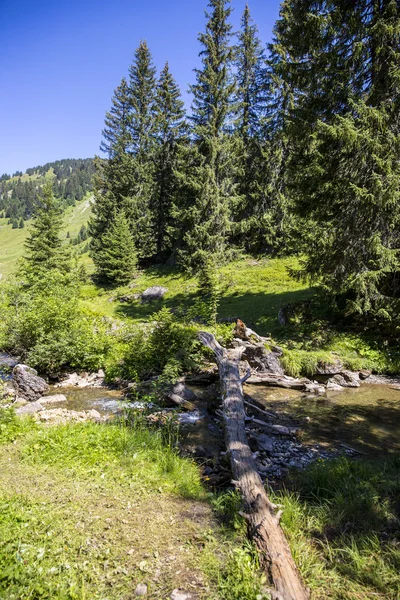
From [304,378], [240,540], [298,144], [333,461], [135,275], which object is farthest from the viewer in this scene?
[135,275]

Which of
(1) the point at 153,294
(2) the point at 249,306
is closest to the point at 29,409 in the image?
(2) the point at 249,306

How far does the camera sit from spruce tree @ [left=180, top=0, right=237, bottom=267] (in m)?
26.8

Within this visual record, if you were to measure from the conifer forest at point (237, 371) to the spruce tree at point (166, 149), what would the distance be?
5.51m

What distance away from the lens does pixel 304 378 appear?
37.9 feet

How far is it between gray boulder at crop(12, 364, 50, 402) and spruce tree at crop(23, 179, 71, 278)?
1687 centimetres

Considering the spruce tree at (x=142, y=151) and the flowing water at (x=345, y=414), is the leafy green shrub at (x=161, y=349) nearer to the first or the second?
the flowing water at (x=345, y=414)

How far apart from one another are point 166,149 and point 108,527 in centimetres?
3753

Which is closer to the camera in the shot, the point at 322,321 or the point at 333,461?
the point at 333,461

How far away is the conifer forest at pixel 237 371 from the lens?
3688mm

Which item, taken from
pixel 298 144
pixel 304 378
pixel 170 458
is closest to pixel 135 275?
pixel 298 144

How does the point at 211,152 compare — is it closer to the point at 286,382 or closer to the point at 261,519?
the point at 286,382

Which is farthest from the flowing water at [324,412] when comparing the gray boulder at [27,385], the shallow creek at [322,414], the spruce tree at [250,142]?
the spruce tree at [250,142]

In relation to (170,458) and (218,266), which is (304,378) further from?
(218,266)

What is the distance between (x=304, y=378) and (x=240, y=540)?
8.23 meters
